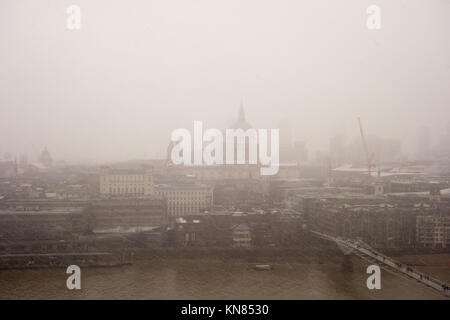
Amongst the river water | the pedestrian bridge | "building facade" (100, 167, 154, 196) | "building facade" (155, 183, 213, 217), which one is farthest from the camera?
"building facade" (100, 167, 154, 196)

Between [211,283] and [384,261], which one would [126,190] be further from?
[384,261]

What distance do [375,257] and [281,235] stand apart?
2147mm

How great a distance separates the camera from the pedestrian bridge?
17.5ft

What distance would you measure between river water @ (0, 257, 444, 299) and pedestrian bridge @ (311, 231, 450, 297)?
0.14 metres

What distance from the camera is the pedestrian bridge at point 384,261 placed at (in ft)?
17.5

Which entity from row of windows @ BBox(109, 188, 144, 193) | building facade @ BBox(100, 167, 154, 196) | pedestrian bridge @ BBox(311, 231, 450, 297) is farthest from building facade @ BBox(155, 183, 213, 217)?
pedestrian bridge @ BBox(311, 231, 450, 297)

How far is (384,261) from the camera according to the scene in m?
6.24

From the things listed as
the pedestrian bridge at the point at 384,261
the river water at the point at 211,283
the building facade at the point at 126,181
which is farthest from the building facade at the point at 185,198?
the pedestrian bridge at the point at 384,261

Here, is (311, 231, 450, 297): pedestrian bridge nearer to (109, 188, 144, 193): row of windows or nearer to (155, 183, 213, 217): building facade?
(155, 183, 213, 217): building facade

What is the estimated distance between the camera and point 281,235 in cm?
827

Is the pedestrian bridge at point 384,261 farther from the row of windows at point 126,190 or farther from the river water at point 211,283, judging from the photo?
the row of windows at point 126,190

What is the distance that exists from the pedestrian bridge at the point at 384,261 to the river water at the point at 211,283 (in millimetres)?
142
